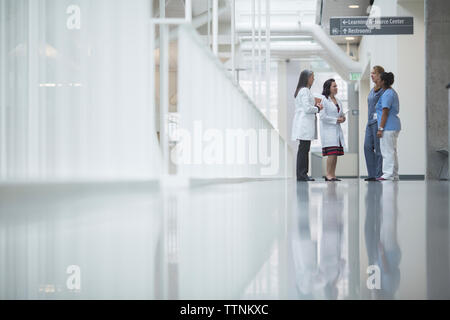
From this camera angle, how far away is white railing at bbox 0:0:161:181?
2377 millimetres

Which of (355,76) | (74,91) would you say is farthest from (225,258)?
(355,76)

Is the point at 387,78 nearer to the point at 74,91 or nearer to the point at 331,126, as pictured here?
the point at 331,126

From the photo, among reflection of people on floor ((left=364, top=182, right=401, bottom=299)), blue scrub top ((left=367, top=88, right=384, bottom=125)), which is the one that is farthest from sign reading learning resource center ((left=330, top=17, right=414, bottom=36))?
reflection of people on floor ((left=364, top=182, right=401, bottom=299))

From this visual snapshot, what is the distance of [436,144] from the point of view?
729 centimetres

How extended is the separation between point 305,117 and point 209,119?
3.02 m

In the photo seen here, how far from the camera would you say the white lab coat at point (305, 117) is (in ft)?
22.0

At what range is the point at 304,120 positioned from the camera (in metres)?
6.84

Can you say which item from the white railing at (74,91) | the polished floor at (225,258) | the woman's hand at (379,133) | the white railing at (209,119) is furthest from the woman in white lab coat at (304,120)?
the polished floor at (225,258)

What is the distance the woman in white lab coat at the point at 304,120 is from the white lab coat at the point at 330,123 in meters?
0.09

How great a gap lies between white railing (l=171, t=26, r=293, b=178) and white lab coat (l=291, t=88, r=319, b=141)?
0.67 metres

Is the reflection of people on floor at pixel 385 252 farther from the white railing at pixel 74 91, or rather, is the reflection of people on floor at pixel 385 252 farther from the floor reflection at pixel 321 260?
the white railing at pixel 74 91

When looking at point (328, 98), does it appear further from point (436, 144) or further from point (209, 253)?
point (209, 253)
